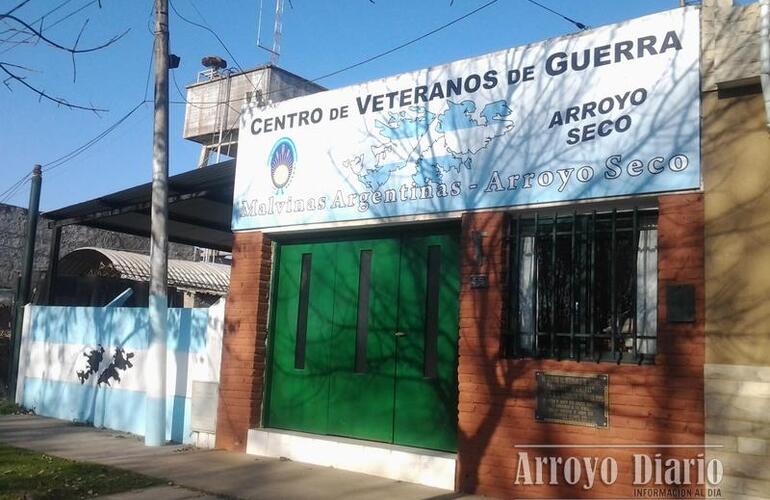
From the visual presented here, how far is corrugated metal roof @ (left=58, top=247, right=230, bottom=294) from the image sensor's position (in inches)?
735

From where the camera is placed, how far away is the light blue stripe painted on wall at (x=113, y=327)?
9.98m

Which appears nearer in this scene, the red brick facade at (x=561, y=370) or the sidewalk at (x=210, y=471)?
the red brick facade at (x=561, y=370)

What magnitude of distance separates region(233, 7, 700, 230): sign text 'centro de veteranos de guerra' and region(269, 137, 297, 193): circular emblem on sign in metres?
0.02

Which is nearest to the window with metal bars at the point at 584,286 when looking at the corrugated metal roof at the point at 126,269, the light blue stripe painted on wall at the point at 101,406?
the light blue stripe painted on wall at the point at 101,406

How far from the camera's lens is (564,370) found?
21.9 ft

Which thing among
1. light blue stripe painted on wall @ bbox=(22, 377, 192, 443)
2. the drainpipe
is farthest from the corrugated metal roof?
the drainpipe

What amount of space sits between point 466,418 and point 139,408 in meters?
5.42

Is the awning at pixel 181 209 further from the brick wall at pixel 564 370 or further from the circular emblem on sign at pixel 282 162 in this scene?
the brick wall at pixel 564 370

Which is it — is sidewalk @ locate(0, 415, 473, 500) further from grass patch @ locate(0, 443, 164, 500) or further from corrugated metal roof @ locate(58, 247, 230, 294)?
corrugated metal roof @ locate(58, 247, 230, 294)

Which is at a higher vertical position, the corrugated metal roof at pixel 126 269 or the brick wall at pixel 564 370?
the corrugated metal roof at pixel 126 269

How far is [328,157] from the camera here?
893 cm

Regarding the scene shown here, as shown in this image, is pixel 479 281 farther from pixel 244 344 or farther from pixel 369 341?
pixel 244 344

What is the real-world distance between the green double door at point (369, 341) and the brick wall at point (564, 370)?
Result: 48cm

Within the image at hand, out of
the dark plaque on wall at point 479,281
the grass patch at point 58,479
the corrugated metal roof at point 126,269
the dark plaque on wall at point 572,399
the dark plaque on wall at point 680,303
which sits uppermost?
the corrugated metal roof at point 126,269
